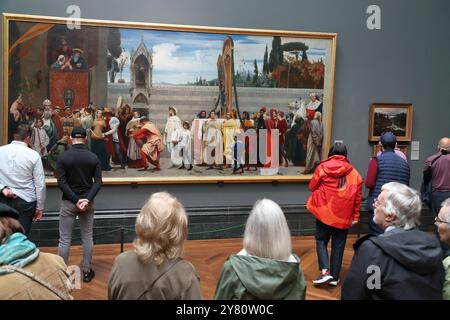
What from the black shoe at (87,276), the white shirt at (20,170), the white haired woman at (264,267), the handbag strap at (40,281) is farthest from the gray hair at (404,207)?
the white shirt at (20,170)

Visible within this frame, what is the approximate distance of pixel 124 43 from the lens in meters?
7.66

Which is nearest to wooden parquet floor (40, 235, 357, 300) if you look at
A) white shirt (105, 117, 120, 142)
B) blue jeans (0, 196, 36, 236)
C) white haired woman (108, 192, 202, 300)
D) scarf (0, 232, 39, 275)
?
blue jeans (0, 196, 36, 236)

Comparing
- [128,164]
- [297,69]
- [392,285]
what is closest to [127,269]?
[392,285]

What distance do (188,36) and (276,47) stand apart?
5.37ft

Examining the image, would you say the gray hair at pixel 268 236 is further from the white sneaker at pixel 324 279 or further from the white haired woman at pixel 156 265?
the white sneaker at pixel 324 279

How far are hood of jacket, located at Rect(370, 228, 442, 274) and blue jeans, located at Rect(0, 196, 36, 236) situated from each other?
4592mm

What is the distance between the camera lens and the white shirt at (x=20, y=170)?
223 inches

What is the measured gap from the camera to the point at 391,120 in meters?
8.93

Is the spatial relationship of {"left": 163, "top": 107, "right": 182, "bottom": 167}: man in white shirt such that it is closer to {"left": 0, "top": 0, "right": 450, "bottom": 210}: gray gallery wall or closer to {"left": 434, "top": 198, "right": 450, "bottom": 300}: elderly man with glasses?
{"left": 0, "top": 0, "right": 450, "bottom": 210}: gray gallery wall

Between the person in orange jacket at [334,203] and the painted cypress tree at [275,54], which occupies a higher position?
the painted cypress tree at [275,54]

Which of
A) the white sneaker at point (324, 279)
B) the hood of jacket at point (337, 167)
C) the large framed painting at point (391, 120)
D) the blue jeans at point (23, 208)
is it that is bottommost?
the white sneaker at point (324, 279)

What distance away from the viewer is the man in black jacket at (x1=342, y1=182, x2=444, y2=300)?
2609 millimetres

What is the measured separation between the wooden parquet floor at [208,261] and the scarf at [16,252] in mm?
3276
